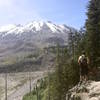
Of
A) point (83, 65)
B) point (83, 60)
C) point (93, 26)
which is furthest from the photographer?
point (93, 26)

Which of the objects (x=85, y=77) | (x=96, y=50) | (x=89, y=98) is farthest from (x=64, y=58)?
(x=89, y=98)

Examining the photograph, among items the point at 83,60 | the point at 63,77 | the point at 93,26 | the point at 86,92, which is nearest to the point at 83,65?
the point at 83,60

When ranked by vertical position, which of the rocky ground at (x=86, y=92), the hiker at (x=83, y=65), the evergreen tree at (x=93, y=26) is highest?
the evergreen tree at (x=93, y=26)

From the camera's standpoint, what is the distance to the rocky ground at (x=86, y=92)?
1983 cm

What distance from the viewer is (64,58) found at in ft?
162

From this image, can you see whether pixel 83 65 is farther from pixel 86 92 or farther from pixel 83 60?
pixel 86 92

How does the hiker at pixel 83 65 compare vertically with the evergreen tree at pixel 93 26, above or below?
below

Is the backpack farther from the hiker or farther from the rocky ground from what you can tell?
the rocky ground

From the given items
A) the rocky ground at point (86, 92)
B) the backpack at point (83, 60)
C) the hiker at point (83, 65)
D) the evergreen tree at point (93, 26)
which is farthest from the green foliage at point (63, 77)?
the rocky ground at point (86, 92)

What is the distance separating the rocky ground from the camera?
1983 cm

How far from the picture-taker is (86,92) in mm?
20984

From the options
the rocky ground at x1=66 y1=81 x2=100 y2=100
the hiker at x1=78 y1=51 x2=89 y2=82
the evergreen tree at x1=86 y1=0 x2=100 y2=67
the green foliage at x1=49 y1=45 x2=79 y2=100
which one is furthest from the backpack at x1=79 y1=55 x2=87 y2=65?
the evergreen tree at x1=86 y1=0 x2=100 y2=67

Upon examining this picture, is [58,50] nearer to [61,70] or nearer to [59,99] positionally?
[61,70]

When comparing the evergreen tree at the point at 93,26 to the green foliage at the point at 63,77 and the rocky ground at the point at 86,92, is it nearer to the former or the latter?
the green foliage at the point at 63,77
